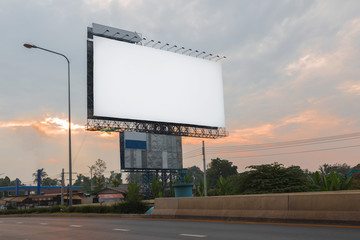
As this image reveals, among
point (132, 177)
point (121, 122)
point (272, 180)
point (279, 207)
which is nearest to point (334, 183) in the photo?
point (272, 180)

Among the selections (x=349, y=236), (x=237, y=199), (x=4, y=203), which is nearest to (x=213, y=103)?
(x=4, y=203)

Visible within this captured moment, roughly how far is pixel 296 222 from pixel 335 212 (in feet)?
4.27

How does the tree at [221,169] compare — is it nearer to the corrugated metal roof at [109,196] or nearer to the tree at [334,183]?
the corrugated metal roof at [109,196]

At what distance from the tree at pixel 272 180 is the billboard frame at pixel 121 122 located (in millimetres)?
35445

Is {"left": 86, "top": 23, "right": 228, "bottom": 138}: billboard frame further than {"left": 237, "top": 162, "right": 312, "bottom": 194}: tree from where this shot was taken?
Yes

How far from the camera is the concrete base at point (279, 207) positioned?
10484 millimetres

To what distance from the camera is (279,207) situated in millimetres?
12195

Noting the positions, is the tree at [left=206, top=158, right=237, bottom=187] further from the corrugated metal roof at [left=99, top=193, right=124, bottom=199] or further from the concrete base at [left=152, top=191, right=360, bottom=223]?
the concrete base at [left=152, top=191, right=360, bottom=223]

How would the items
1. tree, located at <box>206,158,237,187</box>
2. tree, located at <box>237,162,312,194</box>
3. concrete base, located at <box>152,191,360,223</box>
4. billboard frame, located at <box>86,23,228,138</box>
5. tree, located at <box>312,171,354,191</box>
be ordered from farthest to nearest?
tree, located at <box>206,158,237,187</box> < billboard frame, located at <box>86,23,228,138</box> < tree, located at <box>237,162,312,194</box> < tree, located at <box>312,171,354,191</box> < concrete base, located at <box>152,191,360,223</box>

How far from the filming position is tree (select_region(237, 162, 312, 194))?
28.4 meters

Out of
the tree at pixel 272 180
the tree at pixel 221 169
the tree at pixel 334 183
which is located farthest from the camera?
the tree at pixel 221 169

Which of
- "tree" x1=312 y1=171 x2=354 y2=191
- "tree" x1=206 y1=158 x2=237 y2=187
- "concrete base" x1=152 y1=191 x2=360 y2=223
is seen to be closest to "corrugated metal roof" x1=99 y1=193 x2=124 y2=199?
"tree" x1=312 y1=171 x2=354 y2=191

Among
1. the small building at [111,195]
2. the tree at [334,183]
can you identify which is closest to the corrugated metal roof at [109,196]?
the small building at [111,195]

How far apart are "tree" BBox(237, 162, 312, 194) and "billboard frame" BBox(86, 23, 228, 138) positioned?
116ft
